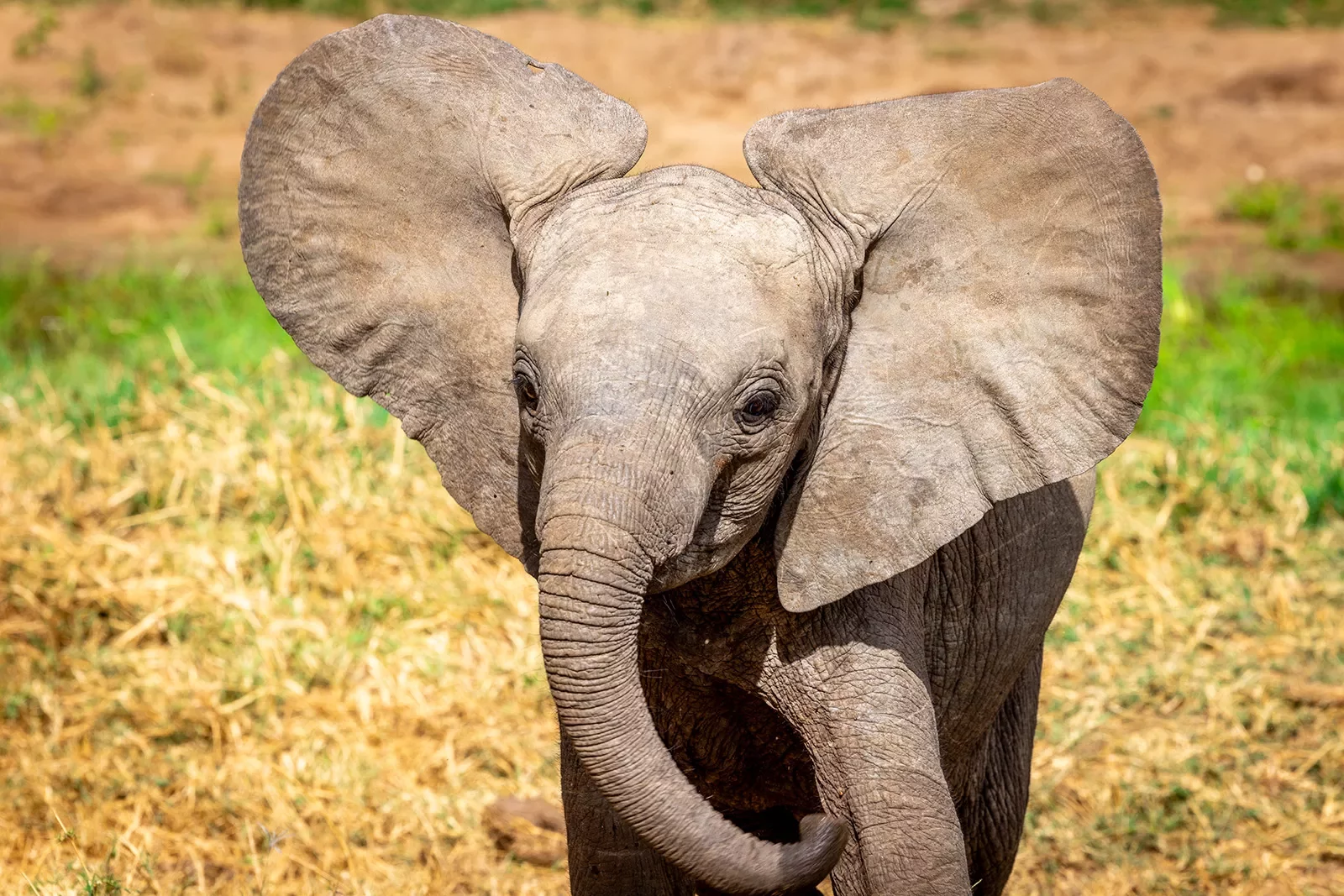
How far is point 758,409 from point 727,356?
0.35 feet

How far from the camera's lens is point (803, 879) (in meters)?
2.32

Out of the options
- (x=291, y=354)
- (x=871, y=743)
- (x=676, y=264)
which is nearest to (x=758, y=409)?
(x=676, y=264)

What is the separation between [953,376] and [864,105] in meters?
0.44

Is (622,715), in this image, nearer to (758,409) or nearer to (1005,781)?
(758,409)

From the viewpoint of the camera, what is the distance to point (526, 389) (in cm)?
244

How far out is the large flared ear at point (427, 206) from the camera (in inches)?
104

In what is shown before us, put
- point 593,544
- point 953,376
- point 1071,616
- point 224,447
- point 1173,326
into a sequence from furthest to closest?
point 1173,326 < point 224,447 < point 1071,616 < point 953,376 < point 593,544

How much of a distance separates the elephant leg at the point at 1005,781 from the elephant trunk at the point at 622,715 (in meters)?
1.34

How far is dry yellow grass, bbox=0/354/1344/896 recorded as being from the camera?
412 cm

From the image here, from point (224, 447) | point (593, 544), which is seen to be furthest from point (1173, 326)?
point (593, 544)

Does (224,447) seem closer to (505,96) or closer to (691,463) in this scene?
(505,96)

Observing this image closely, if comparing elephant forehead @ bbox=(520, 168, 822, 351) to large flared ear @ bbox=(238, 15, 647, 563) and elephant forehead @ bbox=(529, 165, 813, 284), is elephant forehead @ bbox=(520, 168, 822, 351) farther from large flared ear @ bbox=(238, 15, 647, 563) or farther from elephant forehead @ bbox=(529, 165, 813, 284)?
large flared ear @ bbox=(238, 15, 647, 563)

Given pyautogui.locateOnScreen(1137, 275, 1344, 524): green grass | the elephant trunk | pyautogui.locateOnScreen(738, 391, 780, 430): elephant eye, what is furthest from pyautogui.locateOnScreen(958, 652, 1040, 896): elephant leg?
pyautogui.locateOnScreen(1137, 275, 1344, 524): green grass

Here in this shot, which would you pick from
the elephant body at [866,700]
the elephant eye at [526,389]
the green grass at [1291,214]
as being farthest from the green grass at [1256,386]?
the elephant eye at [526,389]
